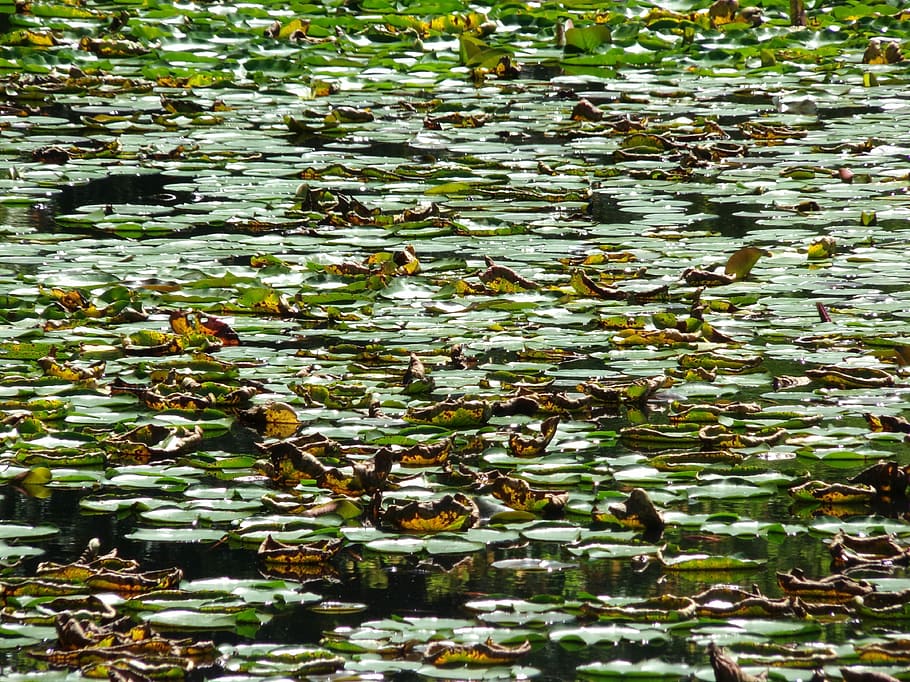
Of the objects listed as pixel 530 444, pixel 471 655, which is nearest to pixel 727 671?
pixel 471 655

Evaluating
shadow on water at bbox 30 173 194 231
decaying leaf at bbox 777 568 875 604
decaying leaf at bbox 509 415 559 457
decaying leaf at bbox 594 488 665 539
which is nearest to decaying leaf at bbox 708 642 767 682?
decaying leaf at bbox 777 568 875 604

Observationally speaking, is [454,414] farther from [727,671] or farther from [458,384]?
[727,671]

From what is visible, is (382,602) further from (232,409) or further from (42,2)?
(42,2)

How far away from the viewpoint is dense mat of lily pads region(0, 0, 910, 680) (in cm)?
288

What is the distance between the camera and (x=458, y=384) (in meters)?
4.30

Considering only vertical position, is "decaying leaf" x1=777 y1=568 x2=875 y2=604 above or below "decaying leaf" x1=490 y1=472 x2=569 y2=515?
below

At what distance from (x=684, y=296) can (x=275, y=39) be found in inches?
262

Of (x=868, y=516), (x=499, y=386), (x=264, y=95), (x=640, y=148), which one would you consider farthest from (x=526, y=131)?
(x=868, y=516)

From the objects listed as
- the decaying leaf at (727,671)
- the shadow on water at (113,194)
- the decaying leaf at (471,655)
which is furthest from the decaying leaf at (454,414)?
the shadow on water at (113,194)

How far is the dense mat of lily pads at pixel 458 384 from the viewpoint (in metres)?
2.88

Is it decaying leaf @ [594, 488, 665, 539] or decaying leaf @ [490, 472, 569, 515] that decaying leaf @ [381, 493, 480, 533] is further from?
decaying leaf @ [594, 488, 665, 539]

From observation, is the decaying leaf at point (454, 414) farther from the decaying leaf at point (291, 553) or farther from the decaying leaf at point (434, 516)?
the decaying leaf at point (291, 553)

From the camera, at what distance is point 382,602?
298cm

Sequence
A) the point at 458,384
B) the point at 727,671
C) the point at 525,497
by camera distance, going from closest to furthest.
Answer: the point at 727,671
the point at 525,497
the point at 458,384
